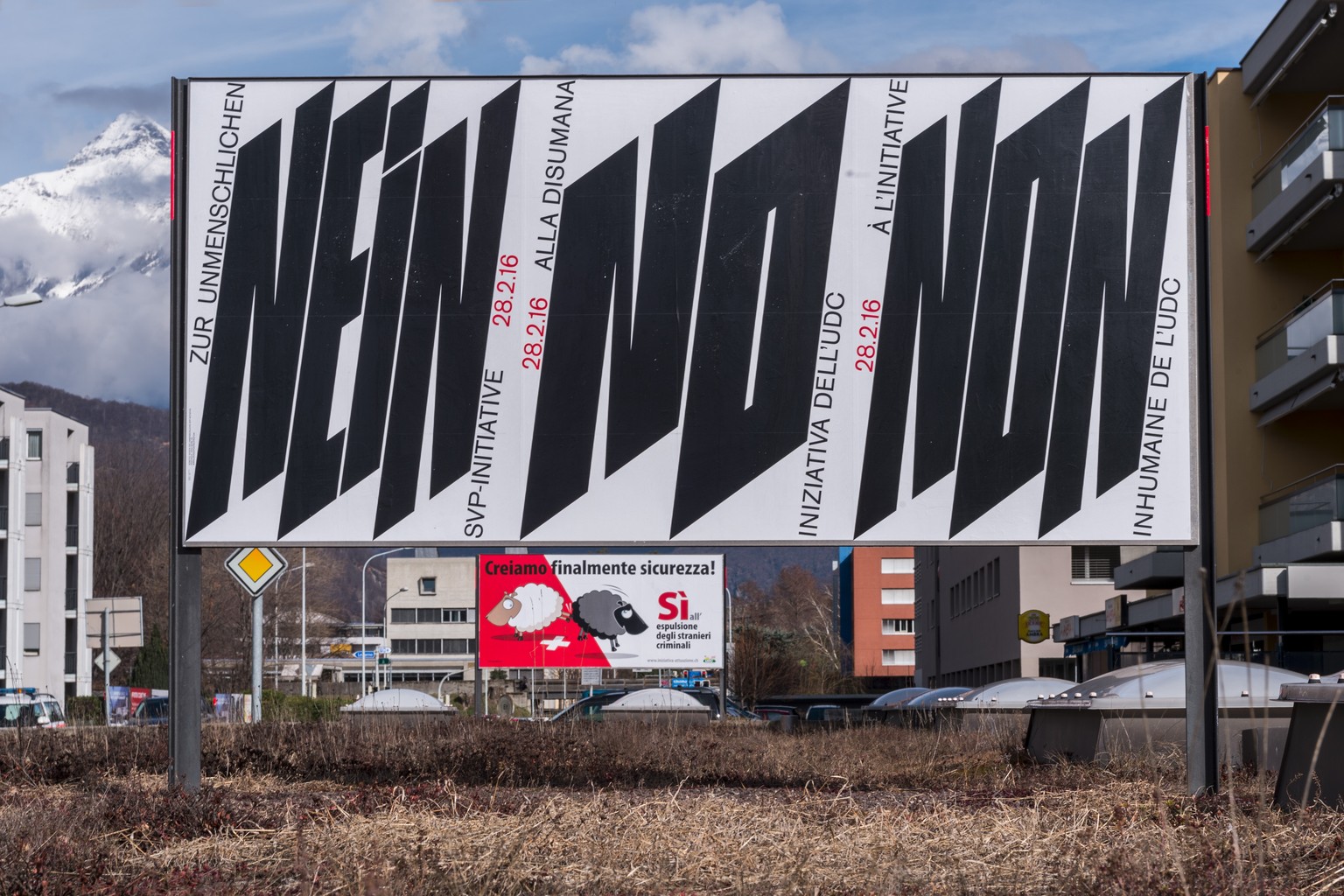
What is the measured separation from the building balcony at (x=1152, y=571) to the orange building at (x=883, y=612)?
240 feet

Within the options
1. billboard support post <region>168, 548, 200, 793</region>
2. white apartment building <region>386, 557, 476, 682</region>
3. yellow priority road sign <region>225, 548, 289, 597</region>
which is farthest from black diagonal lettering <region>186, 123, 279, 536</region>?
white apartment building <region>386, 557, 476, 682</region>

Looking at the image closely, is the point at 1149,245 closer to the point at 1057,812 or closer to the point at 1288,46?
the point at 1057,812

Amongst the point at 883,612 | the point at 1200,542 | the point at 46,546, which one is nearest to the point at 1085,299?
the point at 1200,542

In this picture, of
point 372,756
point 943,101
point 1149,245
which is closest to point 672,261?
point 943,101

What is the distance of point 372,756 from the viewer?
1362 cm

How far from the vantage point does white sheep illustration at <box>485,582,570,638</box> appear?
36.9 metres

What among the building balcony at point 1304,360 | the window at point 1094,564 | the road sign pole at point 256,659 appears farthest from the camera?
the window at point 1094,564

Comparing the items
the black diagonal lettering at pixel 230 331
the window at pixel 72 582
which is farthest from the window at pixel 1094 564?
the window at pixel 72 582

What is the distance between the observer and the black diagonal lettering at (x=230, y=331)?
10.8m

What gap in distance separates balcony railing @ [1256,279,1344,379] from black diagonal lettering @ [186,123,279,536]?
2240cm

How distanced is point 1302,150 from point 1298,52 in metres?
2.02

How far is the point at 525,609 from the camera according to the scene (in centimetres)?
3688

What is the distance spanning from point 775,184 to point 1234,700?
680cm

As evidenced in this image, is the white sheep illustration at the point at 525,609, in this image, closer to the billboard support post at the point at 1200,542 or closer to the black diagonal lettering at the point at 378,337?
the black diagonal lettering at the point at 378,337
